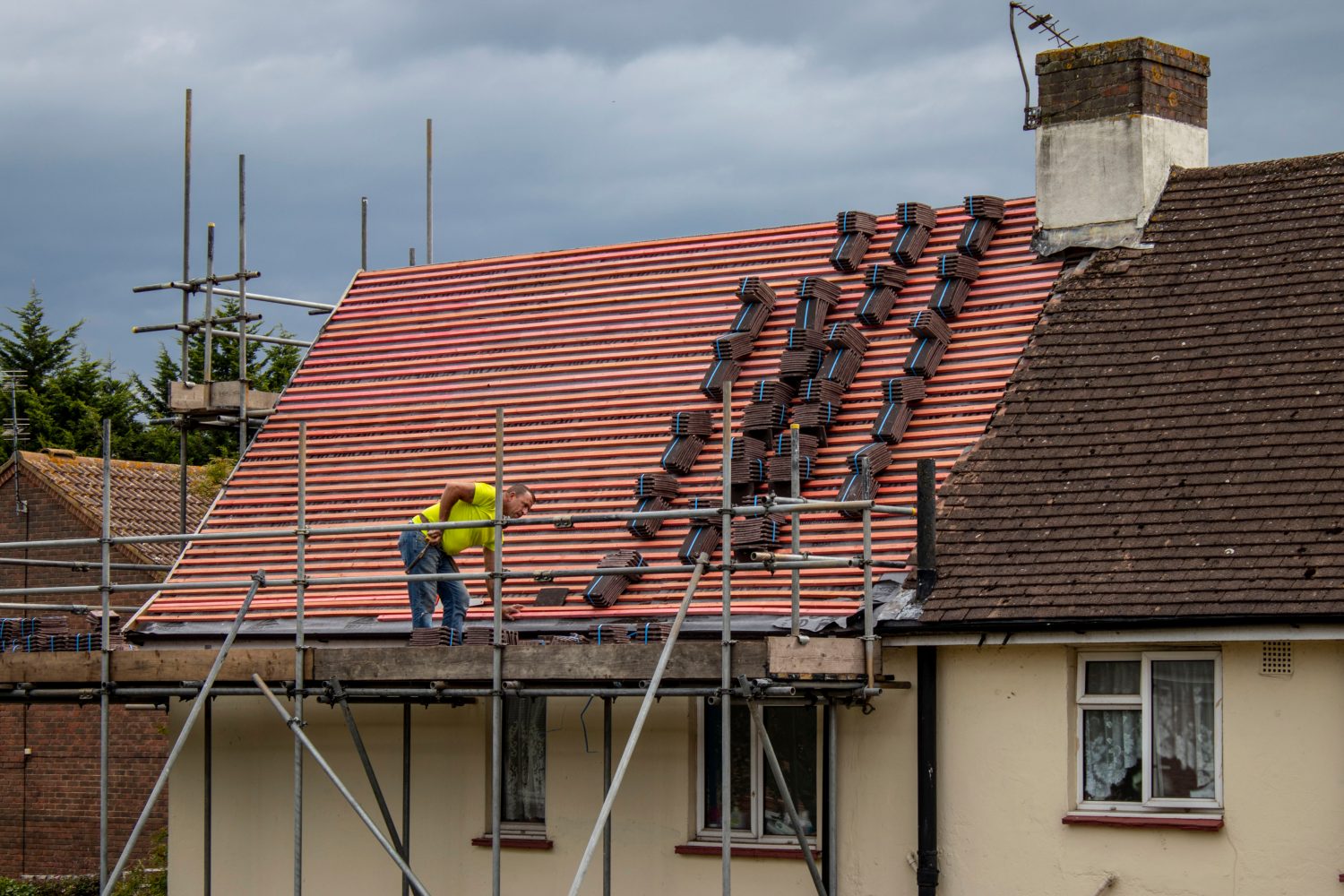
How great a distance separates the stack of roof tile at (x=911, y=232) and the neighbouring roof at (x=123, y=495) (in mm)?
16175

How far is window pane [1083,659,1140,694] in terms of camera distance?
14016mm

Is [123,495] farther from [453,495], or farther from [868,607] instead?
[868,607]

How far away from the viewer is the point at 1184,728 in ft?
45.3

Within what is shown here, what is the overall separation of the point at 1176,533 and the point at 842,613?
8.34 ft

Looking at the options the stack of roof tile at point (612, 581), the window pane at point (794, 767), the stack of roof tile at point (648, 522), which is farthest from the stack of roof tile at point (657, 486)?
the window pane at point (794, 767)

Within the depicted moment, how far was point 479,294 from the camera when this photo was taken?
21.0 m

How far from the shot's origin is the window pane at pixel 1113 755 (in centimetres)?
1391

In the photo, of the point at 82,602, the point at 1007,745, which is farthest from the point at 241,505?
the point at 82,602

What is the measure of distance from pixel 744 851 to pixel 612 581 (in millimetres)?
2495

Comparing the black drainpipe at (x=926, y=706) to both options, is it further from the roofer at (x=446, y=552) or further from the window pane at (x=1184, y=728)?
the roofer at (x=446, y=552)

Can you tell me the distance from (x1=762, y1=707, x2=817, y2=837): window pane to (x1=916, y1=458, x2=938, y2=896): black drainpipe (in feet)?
→ 3.81

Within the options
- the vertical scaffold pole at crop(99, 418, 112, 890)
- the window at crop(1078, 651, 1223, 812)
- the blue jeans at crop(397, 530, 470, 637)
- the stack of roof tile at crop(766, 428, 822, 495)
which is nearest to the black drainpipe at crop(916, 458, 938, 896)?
the window at crop(1078, 651, 1223, 812)

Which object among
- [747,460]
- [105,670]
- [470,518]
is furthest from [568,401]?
[105,670]

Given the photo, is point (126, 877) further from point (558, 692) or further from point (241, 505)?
point (558, 692)
